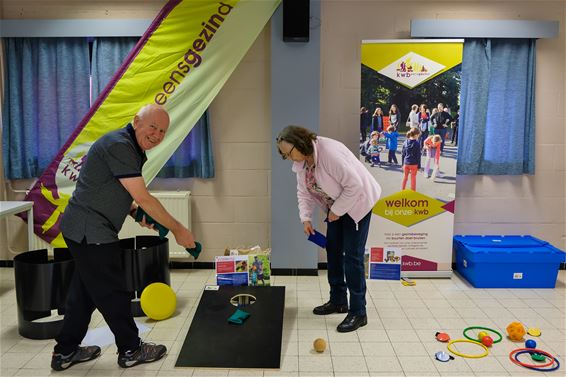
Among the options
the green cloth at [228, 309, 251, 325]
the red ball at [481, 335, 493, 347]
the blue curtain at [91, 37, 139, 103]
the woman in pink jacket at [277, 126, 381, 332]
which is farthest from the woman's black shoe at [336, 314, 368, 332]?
the blue curtain at [91, 37, 139, 103]

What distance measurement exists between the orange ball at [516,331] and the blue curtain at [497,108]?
1.67 m

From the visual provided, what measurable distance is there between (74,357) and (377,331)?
1754 mm

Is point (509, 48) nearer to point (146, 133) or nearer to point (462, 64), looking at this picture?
point (462, 64)

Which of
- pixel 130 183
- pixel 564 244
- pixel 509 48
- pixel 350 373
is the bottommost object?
pixel 350 373

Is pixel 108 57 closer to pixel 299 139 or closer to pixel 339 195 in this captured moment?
pixel 299 139

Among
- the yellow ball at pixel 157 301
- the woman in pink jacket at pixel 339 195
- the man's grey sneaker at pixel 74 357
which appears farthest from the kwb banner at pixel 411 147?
the man's grey sneaker at pixel 74 357

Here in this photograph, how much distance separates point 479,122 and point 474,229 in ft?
3.06

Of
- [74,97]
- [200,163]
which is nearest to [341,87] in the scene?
[200,163]

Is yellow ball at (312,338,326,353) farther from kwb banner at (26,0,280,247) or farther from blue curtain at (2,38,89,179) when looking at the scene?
blue curtain at (2,38,89,179)

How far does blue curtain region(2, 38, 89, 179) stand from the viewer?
4.43 meters

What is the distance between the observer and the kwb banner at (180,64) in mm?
4254

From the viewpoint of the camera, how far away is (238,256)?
3660 mm

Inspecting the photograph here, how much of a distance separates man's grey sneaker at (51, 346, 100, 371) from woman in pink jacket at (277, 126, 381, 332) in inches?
56.4

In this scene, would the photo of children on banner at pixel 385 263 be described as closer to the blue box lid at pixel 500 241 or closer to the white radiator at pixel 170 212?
the blue box lid at pixel 500 241
